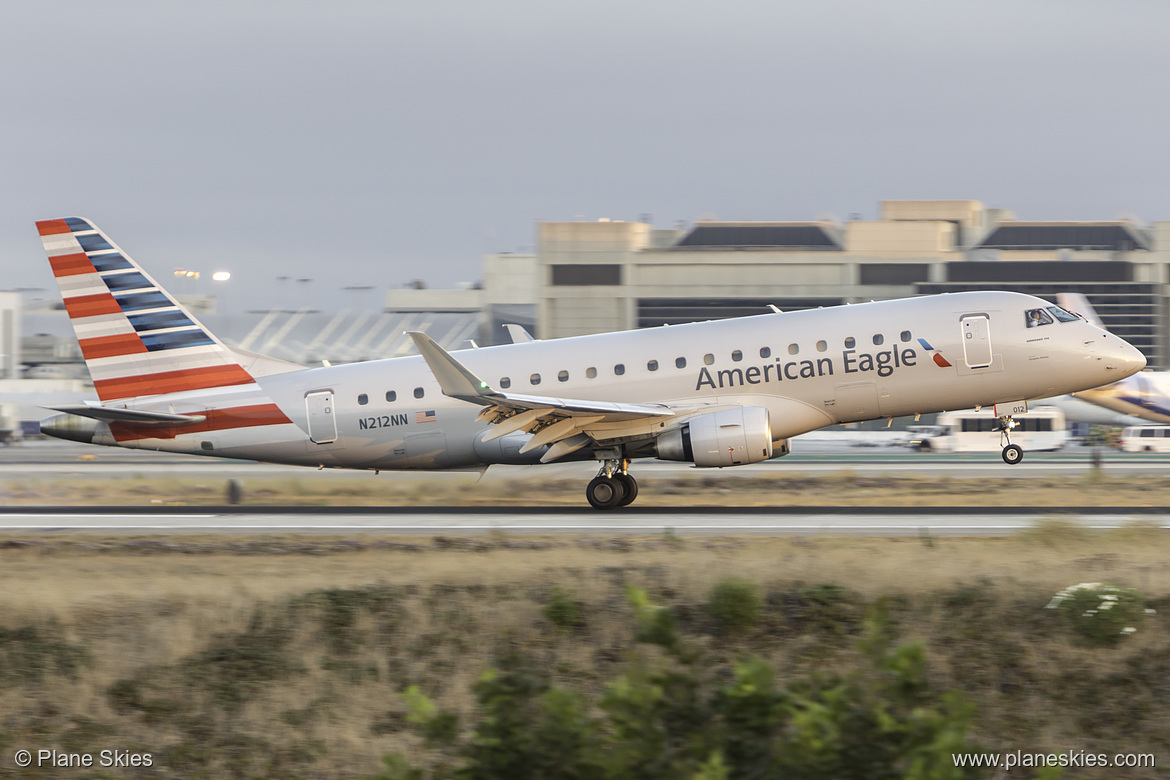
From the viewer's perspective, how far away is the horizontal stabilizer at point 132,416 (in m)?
25.0

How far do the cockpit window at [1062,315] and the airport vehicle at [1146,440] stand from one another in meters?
38.0

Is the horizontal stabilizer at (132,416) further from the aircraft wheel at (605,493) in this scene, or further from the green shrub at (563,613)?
the green shrub at (563,613)

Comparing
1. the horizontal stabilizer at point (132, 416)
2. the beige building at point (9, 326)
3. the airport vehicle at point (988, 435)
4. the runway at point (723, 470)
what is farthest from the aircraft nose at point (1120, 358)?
the beige building at point (9, 326)

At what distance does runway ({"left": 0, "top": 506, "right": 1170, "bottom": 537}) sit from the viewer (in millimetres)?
21156

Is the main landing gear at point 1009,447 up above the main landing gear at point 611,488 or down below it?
above

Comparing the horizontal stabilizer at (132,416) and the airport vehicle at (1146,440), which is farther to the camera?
the airport vehicle at (1146,440)

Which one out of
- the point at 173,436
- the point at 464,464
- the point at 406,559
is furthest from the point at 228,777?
the point at 173,436

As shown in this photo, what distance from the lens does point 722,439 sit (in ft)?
75.4

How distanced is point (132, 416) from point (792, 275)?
7789 centimetres

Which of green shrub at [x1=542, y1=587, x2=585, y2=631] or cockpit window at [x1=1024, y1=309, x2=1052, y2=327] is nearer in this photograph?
green shrub at [x1=542, y1=587, x2=585, y2=631]

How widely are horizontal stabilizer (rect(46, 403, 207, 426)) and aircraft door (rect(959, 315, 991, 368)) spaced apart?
58.3ft

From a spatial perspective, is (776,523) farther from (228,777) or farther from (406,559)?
(228,777)

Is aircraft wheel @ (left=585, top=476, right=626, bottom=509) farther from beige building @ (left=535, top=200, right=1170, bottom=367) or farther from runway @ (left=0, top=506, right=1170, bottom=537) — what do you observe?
beige building @ (left=535, top=200, right=1170, bottom=367)

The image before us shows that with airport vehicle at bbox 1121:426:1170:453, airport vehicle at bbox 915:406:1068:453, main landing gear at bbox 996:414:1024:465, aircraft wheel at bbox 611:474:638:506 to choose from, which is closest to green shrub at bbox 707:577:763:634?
aircraft wheel at bbox 611:474:638:506
